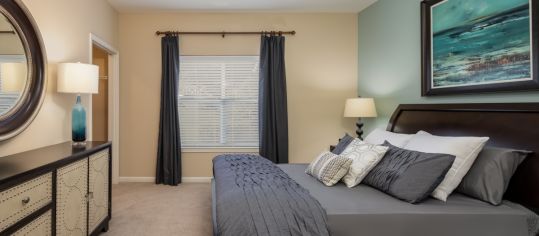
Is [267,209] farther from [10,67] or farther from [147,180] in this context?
[147,180]

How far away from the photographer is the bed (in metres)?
1.70

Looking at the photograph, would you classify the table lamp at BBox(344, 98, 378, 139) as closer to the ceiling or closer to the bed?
the bed

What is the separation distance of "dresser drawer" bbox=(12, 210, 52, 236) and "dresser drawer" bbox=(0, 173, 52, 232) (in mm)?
66

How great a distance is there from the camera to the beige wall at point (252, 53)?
14.5 ft

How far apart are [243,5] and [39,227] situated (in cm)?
341

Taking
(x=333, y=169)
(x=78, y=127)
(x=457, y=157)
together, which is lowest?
(x=333, y=169)

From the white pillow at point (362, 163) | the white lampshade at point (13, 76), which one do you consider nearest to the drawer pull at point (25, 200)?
the white lampshade at point (13, 76)

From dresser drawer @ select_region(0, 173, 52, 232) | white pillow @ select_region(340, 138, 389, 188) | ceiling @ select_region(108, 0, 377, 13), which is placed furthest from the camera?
ceiling @ select_region(108, 0, 377, 13)

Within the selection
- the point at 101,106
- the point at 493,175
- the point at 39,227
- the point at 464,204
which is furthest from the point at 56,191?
the point at 101,106

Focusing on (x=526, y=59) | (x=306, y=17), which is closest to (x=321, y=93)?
(x=306, y=17)

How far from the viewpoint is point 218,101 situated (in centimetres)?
454

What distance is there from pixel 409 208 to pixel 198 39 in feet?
12.1

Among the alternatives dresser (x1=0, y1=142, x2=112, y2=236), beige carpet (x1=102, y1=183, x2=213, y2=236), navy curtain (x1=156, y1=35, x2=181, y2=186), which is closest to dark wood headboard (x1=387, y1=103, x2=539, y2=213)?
beige carpet (x1=102, y1=183, x2=213, y2=236)

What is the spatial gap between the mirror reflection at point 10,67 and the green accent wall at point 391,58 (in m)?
3.52
